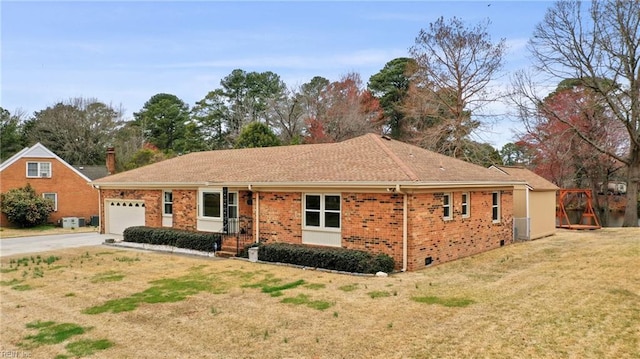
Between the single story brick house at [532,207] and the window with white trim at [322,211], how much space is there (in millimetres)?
9686

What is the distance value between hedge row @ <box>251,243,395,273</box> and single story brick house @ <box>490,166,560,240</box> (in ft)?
31.9

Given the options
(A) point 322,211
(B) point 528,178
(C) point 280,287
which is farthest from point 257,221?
(B) point 528,178

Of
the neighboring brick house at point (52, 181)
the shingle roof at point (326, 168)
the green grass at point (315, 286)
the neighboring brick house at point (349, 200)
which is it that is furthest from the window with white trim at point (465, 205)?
the neighboring brick house at point (52, 181)

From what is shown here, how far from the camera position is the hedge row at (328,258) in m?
11.8

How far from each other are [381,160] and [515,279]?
18.0 feet

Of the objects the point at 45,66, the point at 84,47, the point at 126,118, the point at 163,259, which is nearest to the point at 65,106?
the point at 126,118

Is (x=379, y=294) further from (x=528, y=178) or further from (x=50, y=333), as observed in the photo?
(x=528, y=178)

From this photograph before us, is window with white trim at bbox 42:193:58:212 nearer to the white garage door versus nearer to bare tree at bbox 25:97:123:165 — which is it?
the white garage door

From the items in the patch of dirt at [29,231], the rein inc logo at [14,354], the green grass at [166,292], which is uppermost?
the rein inc logo at [14,354]

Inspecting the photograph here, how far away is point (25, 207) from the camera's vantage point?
25.9 metres

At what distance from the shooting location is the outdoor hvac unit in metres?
27.7

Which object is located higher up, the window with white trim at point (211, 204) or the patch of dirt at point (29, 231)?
the window with white trim at point (211, 204)

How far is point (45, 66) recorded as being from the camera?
65.9 feet

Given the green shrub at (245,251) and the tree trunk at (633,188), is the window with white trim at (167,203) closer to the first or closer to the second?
the green shrub at (245,251)
